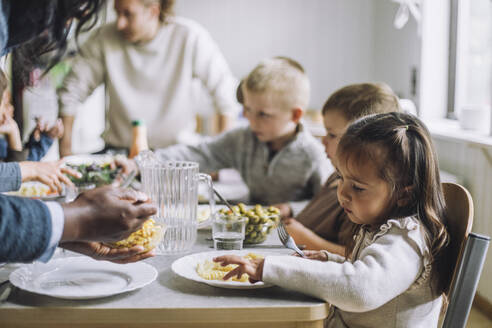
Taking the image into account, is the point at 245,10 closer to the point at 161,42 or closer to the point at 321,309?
the point at 161,42

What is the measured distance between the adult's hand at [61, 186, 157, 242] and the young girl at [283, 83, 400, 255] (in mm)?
696

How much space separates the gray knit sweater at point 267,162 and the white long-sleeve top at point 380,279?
2.99 feet

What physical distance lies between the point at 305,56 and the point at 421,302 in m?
4.10

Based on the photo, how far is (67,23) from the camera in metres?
0.99

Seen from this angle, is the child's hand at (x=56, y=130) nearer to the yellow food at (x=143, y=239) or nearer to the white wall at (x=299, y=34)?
the yellow food at (x=143, y=239)

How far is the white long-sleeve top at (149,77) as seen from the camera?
9.18ft

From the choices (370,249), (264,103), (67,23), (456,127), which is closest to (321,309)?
(370,249)

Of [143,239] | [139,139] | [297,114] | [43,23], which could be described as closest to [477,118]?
[297,114]

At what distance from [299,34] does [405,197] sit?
4.06m

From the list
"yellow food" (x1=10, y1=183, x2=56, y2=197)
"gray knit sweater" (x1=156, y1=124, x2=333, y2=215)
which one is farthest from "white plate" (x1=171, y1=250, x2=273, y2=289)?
"gray knit sweater" (x1=156, y1=124, x2=333, y2=215)

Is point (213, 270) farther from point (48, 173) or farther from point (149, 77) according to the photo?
point (149, 77)

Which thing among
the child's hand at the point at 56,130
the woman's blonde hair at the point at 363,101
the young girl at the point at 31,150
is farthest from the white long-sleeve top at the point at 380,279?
the child's hand at the point at 56,130

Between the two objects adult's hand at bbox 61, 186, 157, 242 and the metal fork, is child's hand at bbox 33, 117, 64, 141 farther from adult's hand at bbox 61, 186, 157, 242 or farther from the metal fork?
adult's hand at bbox 61, 186, 157, 242

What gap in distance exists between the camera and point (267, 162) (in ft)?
6.85
